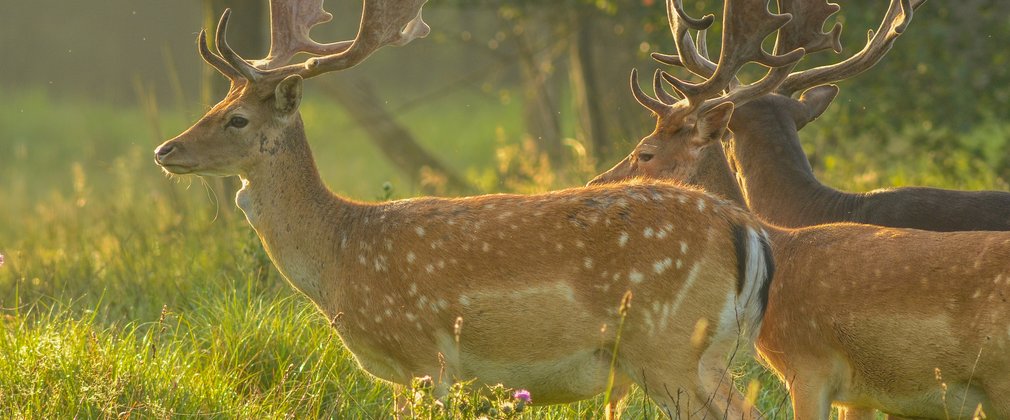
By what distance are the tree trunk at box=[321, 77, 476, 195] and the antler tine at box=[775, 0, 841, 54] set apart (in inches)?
232

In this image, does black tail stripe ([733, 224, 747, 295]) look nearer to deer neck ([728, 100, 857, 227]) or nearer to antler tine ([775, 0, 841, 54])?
deer neck ([728, 100, 857, 227])

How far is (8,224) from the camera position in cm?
1258

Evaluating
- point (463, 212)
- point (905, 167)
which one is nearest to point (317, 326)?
point (463, 212)

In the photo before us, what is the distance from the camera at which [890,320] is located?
15.6 feet

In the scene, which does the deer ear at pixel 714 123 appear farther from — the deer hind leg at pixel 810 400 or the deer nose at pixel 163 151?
the deer nose at pixel 163 151

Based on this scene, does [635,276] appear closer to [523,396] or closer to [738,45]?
[523,396]

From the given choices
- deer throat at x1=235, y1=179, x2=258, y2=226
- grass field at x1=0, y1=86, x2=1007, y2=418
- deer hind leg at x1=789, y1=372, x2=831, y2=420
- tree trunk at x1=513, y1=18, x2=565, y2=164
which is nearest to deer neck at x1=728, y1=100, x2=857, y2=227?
grass field at x1=0, y1=86, x2=1007, y2=418

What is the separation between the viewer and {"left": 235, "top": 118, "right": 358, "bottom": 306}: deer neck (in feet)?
16.4

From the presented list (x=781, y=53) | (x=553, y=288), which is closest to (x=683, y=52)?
(x=781, y=53)

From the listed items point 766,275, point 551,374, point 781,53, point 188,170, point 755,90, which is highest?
point 781,53

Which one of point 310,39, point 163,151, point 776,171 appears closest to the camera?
point 163,151

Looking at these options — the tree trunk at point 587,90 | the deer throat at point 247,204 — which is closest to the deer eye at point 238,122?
the deer throat at point 247,204

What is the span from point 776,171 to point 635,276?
2.32 m

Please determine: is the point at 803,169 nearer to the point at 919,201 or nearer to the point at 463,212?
the point at 919,201
